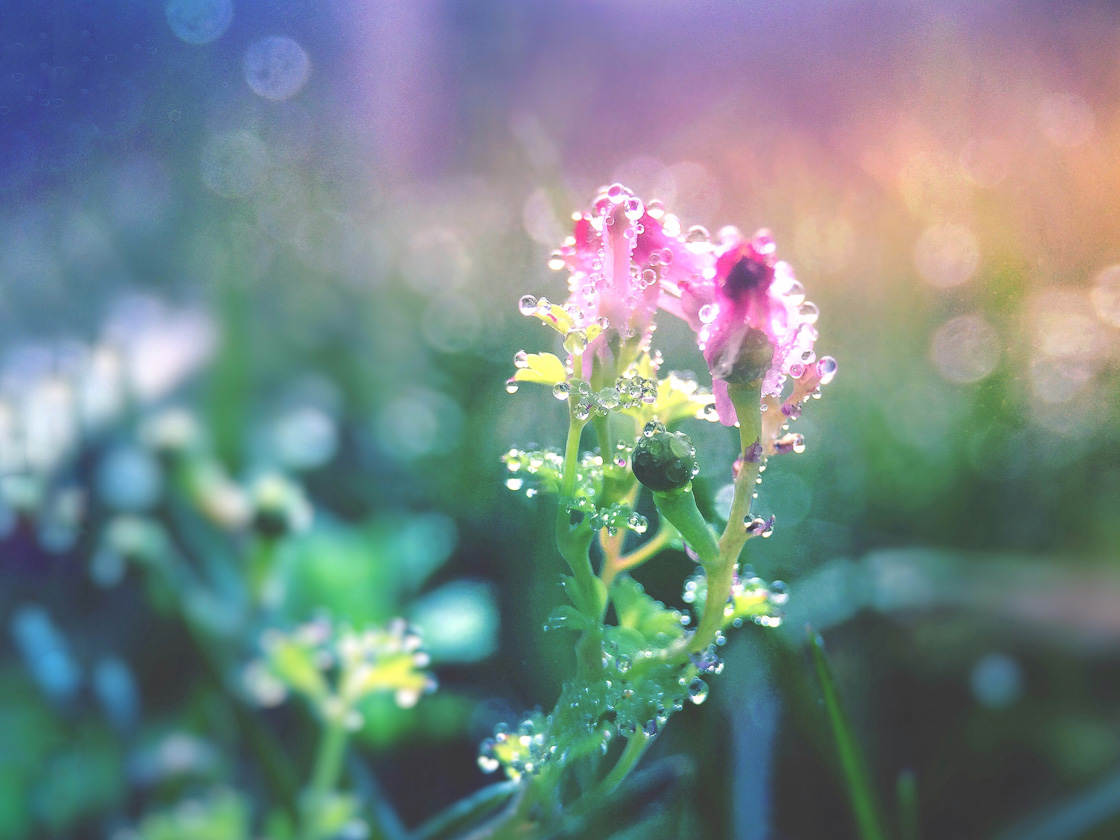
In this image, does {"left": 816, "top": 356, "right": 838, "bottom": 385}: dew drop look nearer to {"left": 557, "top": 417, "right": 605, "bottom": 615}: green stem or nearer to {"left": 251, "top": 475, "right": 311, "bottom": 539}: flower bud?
{"left": 557, "top": 417, "right": 605, "bottom": 615}: green stem

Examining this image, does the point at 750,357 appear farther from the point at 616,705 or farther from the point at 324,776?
the point at 324,776

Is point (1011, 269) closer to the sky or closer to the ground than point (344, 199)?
closer to the ground

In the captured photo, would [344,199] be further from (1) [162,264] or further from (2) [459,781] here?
(2) [459,781]

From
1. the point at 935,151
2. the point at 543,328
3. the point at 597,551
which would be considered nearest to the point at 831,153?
the point at 935,151

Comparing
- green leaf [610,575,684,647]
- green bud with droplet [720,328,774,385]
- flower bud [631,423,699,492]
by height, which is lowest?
green leaf [610,575,684,647]

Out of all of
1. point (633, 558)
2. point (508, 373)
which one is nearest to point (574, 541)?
point (633, 558)

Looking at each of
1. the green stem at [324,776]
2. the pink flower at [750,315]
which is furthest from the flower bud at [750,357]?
the green stem at [324,776]

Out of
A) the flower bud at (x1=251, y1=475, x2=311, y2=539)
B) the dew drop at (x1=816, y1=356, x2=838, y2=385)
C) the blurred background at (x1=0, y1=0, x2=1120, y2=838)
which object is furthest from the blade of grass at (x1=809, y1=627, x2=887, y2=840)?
the flower bud at (x1=251, y1=475, x2=311, y2=539)
